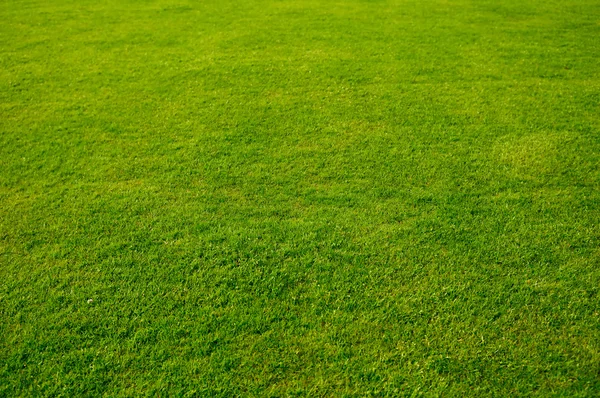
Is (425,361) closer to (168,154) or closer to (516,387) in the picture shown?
(516,387)

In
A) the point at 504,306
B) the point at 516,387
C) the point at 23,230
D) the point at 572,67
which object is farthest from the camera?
the point at 572,67

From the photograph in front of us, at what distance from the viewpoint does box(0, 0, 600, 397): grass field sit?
4.01 m

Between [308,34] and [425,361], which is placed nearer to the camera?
[425,361]

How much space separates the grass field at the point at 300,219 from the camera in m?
4.01

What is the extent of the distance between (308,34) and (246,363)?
26.6ft

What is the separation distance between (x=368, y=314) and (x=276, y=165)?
2594 mm

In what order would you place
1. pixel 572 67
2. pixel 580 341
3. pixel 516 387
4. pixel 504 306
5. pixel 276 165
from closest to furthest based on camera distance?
pixel 516 387 → pixel 580 341 → pixel 504 306 → pixel 276 165 → pixel 572 67

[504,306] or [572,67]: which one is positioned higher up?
[572,67]

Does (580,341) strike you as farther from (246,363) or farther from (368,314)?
(246,363)

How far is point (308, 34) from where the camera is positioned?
10.4 m

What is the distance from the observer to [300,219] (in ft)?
17.7

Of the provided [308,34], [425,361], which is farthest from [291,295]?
[308,34]

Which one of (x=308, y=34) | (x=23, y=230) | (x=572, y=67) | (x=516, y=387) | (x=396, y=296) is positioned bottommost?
(x=516, y=387)

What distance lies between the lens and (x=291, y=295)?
456 centimetres
